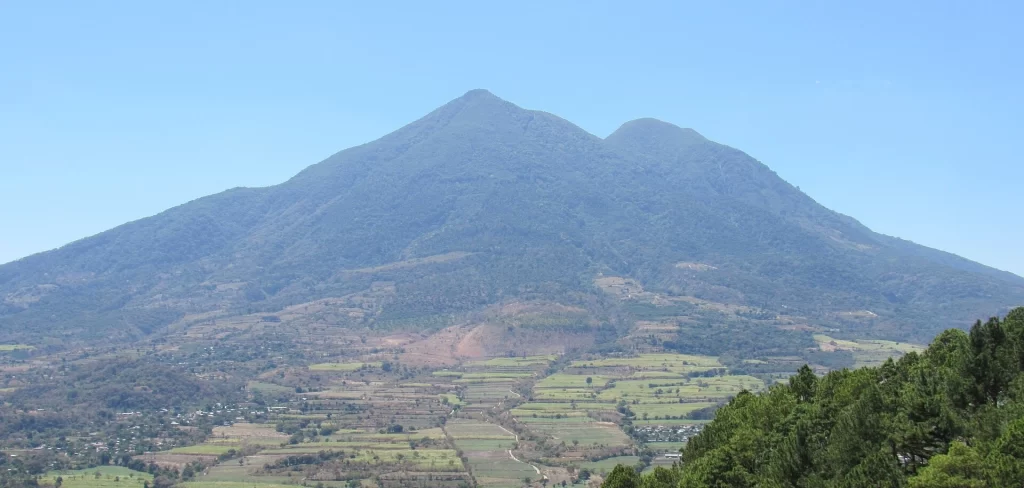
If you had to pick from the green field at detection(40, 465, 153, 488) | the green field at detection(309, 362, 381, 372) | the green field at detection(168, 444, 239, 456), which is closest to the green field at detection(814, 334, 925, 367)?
the green field at detection(309, 362, 381, 372)

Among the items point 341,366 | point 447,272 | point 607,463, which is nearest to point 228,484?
point 607,463

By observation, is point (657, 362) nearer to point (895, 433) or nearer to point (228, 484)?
point (228, 484)

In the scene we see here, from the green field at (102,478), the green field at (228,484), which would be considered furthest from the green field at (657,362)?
the green field at (102,478)

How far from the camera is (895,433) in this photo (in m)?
24.2

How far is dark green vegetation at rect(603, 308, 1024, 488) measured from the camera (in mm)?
20038

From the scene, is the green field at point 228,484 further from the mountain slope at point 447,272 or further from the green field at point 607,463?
the mountain slope at point 447,272

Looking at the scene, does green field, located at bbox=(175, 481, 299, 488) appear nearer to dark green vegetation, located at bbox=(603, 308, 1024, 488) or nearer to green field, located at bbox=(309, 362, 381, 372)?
dark green vegetation, located at bbox=(603, 308, 1024, 488)

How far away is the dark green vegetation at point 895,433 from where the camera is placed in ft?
65.7

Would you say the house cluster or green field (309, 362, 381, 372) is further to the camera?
green field (309, 362, 381, 372)

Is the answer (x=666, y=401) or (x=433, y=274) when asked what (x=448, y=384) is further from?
(x=433, y=274)

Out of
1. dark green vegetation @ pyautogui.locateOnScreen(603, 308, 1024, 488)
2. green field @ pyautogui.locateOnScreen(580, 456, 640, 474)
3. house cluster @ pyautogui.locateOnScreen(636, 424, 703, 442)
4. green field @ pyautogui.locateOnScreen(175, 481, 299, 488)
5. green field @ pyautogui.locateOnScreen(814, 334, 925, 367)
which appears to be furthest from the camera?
green field @ pyautogui.locateOnScreen(814, 334, 925, 367)

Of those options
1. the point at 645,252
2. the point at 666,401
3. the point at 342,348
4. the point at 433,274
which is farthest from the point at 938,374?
the point at 645,252

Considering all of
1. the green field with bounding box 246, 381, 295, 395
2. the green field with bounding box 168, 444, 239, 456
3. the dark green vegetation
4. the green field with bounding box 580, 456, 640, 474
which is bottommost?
the green field with bounding box 580, 456, 640, 474

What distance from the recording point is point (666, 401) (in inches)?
3329
